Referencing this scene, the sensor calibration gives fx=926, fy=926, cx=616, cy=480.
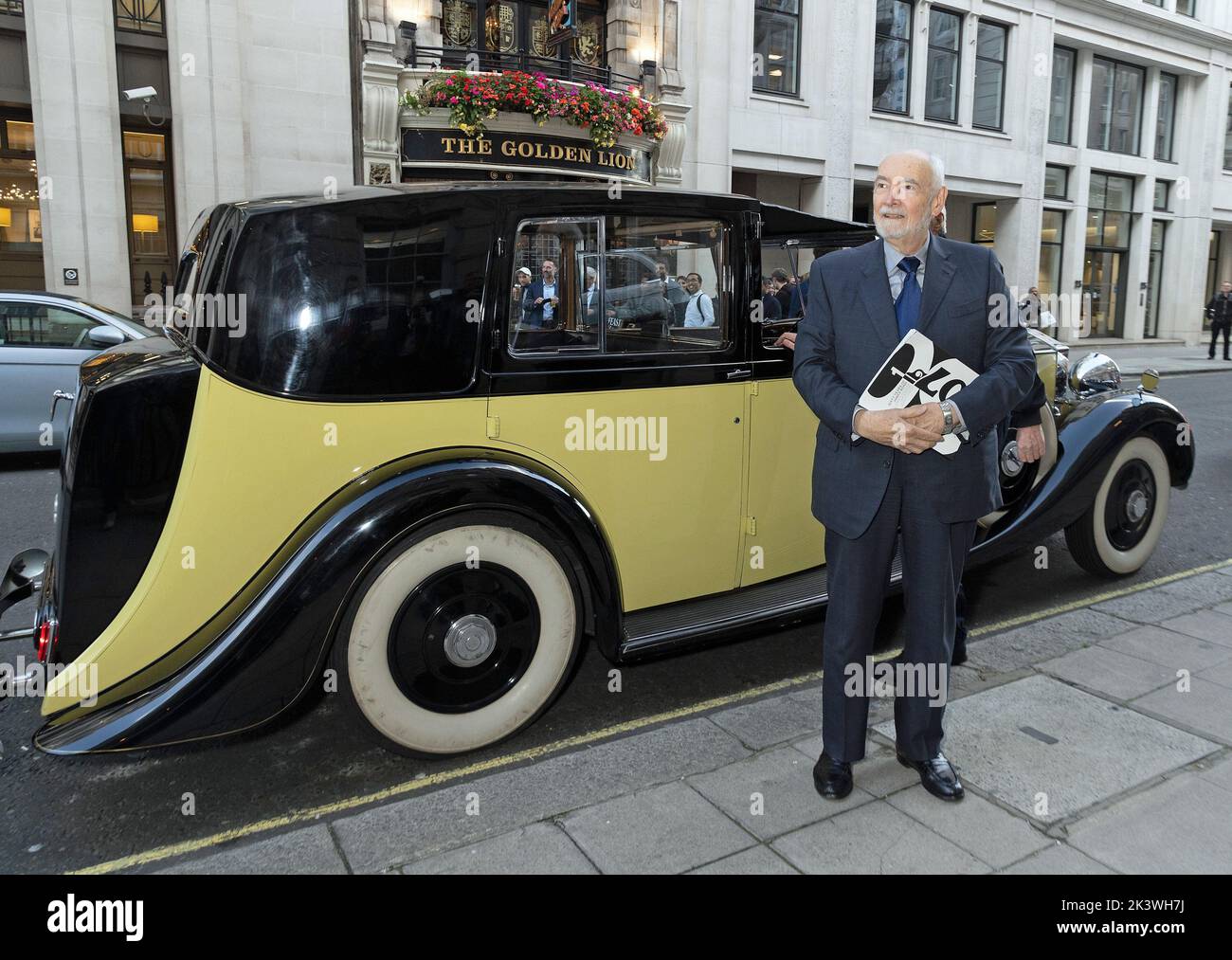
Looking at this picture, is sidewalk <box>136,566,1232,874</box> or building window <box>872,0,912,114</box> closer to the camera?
sidewalk <box>136,566,1232,874</box>

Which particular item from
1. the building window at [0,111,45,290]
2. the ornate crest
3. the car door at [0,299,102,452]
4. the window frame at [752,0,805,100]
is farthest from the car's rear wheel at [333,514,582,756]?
the window frame at [752,0,805,100]

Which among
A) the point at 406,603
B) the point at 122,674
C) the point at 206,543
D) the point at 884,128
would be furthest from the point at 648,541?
the point at 884,128

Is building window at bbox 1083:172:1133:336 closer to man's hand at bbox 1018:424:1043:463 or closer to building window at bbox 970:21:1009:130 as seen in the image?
building window at bbox 970:21:1009:130

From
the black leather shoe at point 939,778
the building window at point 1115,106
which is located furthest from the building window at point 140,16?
the building window at point 1115,106

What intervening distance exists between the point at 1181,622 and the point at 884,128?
1745 cm

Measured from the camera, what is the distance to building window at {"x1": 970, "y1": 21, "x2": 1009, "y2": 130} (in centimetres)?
2147

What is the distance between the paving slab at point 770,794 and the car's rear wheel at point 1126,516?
9.07 feet

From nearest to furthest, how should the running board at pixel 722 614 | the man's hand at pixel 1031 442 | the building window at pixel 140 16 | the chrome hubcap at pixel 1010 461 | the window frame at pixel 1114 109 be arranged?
1. the man's hand at pixel 1031 442
2. the running board at pixel 722 614
3. the chrome hubcap at pixel 1010 461
4. the building window at pixel 140 16
5. the window frame at pixel 1114 109

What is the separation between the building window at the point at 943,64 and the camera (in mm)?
20484

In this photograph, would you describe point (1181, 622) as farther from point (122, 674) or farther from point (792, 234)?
point (122, 674)

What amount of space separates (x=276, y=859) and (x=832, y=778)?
165 centimetres

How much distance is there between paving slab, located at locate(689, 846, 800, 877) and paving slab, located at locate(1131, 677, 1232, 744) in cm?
180

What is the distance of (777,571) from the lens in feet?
13.0

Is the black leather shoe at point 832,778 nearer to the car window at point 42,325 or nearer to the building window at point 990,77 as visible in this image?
the car window at point 42,325
